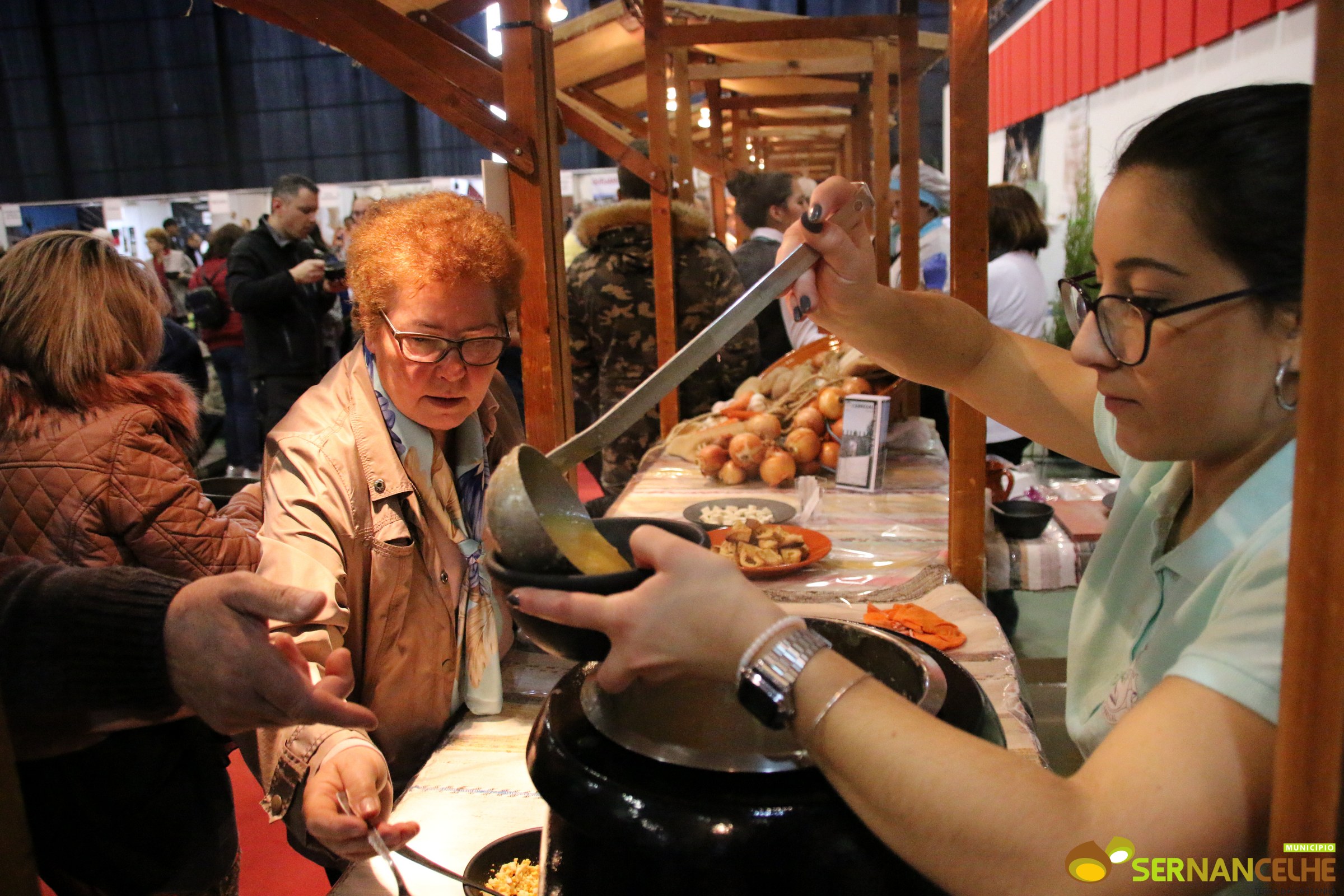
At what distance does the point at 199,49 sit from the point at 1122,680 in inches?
548

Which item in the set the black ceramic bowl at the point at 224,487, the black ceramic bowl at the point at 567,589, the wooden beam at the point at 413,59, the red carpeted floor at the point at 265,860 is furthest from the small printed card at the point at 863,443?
the black ceramic bowl at the point at 567,589

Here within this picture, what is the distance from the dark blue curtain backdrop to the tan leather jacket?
11442 mm

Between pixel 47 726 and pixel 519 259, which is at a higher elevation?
pixel 519 259

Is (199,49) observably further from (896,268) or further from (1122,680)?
(1122,680)

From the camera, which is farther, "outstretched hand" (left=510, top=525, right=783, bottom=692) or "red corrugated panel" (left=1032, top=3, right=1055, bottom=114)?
"red corrugated panel" (left=1032, top=3, right=1055, bottom=114)

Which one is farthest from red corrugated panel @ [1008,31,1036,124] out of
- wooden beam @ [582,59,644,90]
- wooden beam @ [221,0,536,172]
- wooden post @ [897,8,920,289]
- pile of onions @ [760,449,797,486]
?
wooden beam @ [221,0,536,172]

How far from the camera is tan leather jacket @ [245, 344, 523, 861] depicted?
1.37 meters

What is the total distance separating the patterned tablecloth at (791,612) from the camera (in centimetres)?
118

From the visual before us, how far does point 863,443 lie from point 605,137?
192 cm

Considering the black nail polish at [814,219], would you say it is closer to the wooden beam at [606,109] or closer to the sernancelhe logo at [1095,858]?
the sernancelhe logo at [1095,858]

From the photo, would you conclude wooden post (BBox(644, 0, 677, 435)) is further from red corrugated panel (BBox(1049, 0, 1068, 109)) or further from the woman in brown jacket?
red corrugated panel (BBox(1049, 0, 1068, 109))

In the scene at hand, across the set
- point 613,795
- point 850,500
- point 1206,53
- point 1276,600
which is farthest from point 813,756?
point 1206,53

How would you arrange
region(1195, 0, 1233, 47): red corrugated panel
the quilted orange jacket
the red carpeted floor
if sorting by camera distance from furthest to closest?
region(1195, 0, 1233, 47): red corrugated panel, the red carpeted floor, the quilted orange jacket

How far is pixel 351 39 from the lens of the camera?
1.80m
